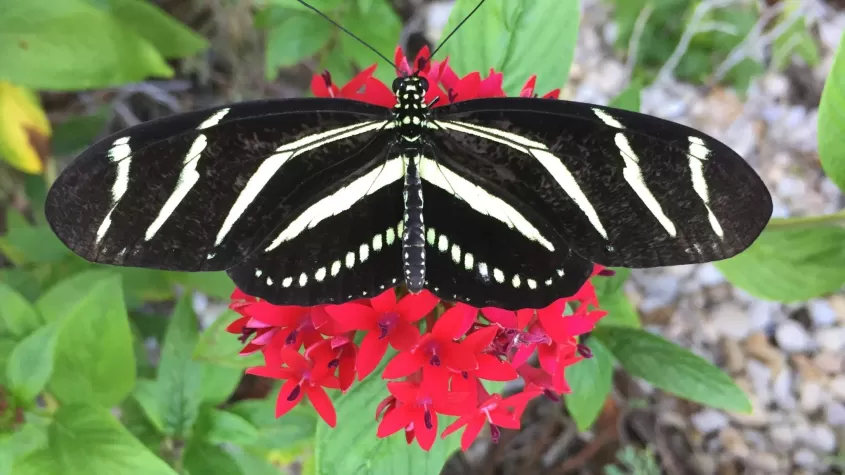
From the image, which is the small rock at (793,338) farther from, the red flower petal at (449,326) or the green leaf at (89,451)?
the green leaf at (89,451)

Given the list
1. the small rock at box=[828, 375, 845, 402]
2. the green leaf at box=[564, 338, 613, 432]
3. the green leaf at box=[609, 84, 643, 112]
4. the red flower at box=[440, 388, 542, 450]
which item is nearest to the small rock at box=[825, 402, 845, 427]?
the small rock at box=[828, 375, 845, 402]

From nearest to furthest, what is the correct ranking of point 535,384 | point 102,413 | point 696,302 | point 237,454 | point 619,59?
point 535,384 → point 102,413 → point 237,454 → point 696,302 → point 619,59

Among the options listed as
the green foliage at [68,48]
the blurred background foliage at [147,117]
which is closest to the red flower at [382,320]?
the blurred background foliage at [147,117]

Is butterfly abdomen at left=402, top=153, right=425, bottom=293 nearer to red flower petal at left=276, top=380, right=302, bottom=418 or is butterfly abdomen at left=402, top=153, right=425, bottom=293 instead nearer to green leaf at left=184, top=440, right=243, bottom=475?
red flower petal at left=276, top=380, right=302, bottom=418

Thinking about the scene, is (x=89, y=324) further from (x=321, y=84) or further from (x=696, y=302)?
(x=696, y=302)

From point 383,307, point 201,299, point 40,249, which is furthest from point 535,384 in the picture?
point 201,299

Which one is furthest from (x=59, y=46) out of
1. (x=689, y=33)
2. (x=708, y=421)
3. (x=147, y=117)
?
(x=708, y=421)

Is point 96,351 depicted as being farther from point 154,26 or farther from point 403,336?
point 154,26

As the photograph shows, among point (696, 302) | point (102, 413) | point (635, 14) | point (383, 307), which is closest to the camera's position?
point (383, 307)
